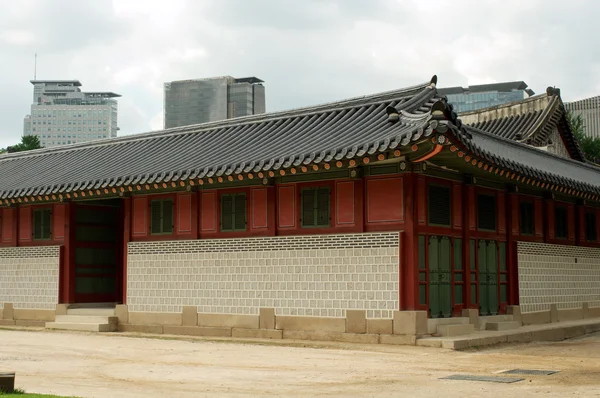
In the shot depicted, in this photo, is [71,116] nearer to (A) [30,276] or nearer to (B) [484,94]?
(B) [484,94]

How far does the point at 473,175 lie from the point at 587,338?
18.7 ft

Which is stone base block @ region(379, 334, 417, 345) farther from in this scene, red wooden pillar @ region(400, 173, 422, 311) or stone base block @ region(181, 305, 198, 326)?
stone base block @ region(181, 305, 198, 326)

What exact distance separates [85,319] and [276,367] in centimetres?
1159

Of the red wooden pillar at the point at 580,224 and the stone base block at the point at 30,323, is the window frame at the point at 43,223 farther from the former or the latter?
the red wooden pillar at the point at 580,224

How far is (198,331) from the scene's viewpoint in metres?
21.5

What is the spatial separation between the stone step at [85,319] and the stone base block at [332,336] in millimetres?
6128

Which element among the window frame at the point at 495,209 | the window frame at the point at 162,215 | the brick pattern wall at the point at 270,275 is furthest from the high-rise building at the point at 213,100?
the window frame at the point at 495,209

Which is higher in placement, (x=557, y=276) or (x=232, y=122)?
(x=232, y=122)

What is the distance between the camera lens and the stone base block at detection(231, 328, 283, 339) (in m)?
20.0

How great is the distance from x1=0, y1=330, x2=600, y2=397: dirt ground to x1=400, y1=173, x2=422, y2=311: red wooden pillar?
4.01 ft

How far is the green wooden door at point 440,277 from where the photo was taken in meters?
18.9

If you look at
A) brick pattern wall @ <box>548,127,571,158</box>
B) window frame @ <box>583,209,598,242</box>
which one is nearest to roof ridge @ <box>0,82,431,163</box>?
window frame @ <box>583,209,598,242</box>

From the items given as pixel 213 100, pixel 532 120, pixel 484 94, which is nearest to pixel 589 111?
pixel 213 100

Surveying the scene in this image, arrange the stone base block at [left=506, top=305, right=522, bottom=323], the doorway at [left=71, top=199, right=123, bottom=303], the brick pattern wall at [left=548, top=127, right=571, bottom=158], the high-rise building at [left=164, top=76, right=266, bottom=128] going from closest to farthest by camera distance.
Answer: the stone base block at [left=506, top=305, right=522, bottom=323] < the doorway at [left=71, top=199, right=123, bottom=303] < the brick pattern wall at [left=548, top=127, right=571, bottom=158] < the high-rise building at [left=164, top=76, right=266, bottom=128]
